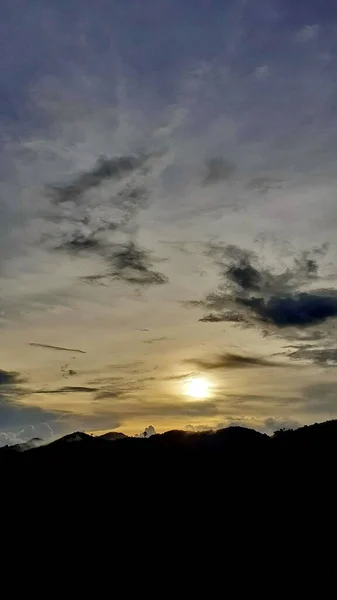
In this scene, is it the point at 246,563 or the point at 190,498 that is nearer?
the point at 246,563

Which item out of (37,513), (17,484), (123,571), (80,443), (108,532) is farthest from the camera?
(80,443)

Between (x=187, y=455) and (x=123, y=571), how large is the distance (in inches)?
1317

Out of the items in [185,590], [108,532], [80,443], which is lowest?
[185,590]

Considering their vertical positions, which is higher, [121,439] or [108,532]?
[121,439]

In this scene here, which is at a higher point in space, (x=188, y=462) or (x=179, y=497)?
(x=188, y=462)

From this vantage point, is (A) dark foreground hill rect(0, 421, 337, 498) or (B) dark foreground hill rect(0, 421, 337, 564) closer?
(B) dark foreground hill rect(0, 421, 337, 564)

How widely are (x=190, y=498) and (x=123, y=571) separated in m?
19.5

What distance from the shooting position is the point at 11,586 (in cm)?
8094

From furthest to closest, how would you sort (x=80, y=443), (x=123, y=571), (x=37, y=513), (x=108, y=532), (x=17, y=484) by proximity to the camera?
1. (x=80, y=443)
2. (x=17, y=484)
3. (x=37, y=513)
4. (x=108, y=532)
5. (x=123, y=571)

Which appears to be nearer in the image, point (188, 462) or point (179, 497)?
point (179, 497)

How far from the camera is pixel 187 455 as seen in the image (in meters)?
112

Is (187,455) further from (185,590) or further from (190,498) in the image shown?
(185,590)

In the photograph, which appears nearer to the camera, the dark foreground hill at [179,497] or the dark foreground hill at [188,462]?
the dark foreground hill at [179,497]

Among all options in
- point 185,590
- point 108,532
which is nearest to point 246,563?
point 185,590
